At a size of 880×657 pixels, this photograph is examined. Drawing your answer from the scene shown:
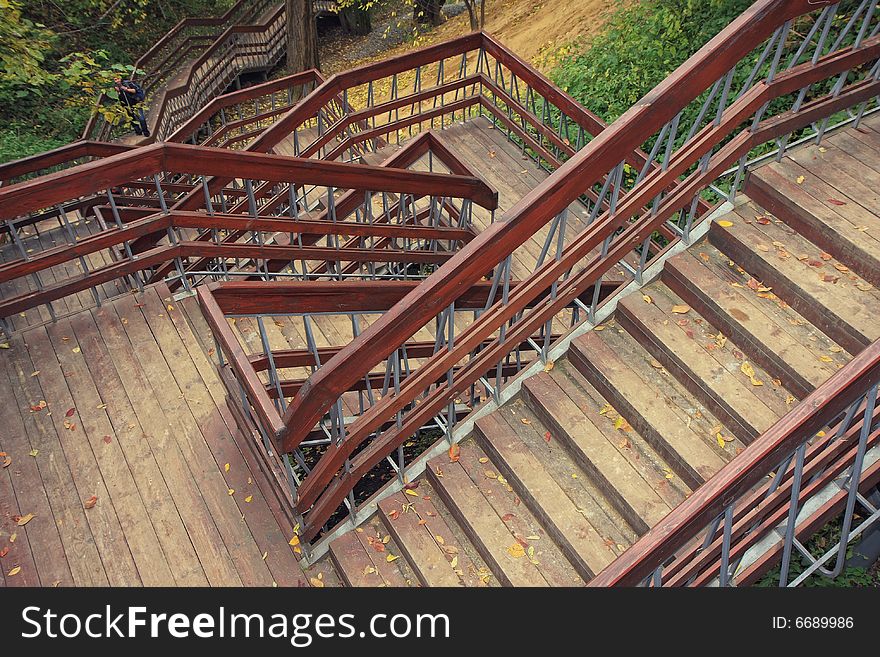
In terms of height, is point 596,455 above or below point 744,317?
below

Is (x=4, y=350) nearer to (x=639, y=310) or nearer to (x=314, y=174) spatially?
(x=314, y=174)

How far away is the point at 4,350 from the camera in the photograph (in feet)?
16.6

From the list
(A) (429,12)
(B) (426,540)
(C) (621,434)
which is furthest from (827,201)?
(A) (429,12)

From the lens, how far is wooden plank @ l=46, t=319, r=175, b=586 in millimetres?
4148

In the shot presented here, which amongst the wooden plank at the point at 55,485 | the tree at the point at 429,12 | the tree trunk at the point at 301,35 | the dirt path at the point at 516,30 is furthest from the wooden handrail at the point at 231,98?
the tree at the point at 429,12

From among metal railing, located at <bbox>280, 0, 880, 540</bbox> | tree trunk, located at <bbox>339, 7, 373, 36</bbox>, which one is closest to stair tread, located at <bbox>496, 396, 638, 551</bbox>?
metal railing, located at <bbox>280, 0, 880, 540</bbox>

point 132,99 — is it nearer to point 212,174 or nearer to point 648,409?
point 212,174

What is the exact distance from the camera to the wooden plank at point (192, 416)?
4227mm

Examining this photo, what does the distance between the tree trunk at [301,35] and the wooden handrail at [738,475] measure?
1265 cm

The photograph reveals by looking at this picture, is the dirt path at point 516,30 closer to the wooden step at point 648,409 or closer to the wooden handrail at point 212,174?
the wooden handrail at point 212,174

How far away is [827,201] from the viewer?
436 cm

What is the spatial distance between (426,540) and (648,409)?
1.48 meters

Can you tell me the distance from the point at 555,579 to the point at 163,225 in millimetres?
3595
